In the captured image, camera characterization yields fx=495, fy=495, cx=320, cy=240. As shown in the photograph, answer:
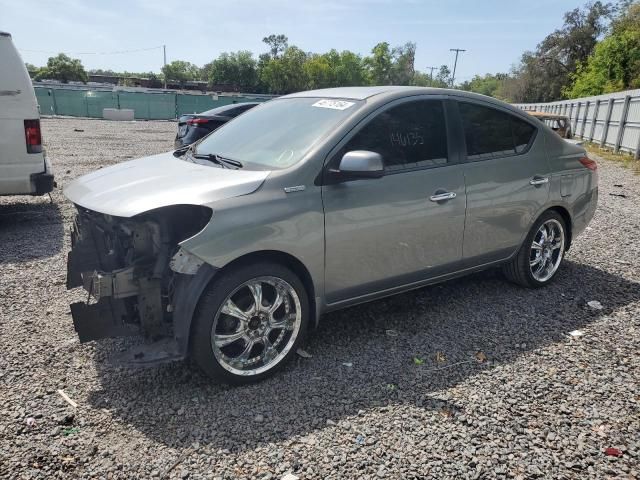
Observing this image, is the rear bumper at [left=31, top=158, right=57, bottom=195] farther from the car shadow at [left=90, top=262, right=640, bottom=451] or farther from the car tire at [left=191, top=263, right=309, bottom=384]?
the car tire at [left=191, top=263, right=309, bottom=384]

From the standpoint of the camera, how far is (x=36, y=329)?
12.5 feet

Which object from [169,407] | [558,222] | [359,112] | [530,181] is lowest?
[169,407]

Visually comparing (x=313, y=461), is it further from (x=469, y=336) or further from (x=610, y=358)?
(x=610, y=358)

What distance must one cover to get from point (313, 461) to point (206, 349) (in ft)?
2.95

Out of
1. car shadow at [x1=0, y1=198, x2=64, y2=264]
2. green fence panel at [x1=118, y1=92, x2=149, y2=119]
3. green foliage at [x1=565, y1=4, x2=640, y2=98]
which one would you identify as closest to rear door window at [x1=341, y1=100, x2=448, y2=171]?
car shadow at [x1=0, y1=198, x2=64, y2=264]

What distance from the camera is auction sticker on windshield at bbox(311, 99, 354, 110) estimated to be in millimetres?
3633

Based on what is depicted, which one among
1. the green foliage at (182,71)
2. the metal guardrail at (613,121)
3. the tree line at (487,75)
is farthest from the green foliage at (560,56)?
the green foliage at (182,71)

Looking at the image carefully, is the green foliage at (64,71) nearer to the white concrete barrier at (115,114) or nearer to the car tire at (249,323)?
the white concrete barrier at (115,114)

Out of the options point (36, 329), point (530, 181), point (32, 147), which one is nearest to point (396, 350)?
point (530, 181)

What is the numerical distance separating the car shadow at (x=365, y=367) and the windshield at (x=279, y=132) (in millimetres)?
1434

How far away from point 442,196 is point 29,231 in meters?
5.44

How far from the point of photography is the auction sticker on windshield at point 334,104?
363cm

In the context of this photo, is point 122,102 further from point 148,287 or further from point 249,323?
point 249,323

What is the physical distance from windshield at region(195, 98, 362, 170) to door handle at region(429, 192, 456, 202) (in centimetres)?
89
